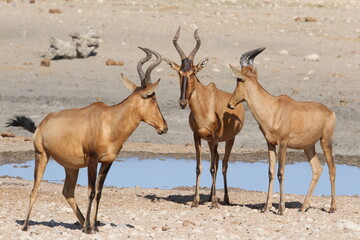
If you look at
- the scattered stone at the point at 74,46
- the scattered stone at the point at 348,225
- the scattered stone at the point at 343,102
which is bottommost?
the scattered stone at the point at 74,46

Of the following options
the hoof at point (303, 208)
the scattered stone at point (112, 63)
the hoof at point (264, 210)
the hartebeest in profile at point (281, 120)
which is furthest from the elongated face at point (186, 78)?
the scattered stone at point (112, 63)

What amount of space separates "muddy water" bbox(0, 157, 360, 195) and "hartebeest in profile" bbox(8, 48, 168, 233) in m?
5.57

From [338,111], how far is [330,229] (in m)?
12.1

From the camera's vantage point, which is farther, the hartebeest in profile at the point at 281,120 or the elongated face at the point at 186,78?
the elongated face at the point at 186,78

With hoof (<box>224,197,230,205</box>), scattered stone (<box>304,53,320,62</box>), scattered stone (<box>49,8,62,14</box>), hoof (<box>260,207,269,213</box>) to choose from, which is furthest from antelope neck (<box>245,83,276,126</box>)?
scattered stone (<box>49,8,62,14</box>)

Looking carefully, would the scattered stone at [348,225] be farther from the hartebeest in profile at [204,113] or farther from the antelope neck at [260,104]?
the hartebeest in profile at [204,113]

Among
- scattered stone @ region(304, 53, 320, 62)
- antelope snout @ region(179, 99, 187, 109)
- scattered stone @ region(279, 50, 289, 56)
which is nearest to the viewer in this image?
antelope snout @ region(179, 99, 187, 109)

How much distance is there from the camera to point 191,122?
1460 cm

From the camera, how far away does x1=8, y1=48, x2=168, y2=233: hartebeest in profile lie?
10.9 meters

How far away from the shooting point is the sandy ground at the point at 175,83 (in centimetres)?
1217

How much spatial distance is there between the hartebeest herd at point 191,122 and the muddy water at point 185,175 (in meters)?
2.43

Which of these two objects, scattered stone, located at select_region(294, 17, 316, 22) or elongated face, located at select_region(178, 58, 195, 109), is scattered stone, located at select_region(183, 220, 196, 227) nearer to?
elongated face, located at select_region(178, 58, 195, 109)

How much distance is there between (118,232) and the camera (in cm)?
1120

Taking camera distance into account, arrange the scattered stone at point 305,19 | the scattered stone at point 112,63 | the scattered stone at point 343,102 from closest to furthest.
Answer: the scattered stone at point 343,102 < the scattered stone at point 112,63 < the scattered stone at point 305,19
